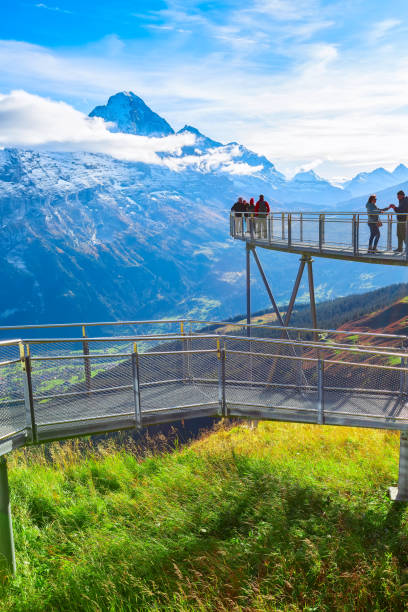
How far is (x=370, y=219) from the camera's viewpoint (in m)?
16.8

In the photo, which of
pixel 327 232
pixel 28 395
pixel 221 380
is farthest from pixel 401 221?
pixel 28 395

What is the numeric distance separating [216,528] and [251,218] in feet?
48.7

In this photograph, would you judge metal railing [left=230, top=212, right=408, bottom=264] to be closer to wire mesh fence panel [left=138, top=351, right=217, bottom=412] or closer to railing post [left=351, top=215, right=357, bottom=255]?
railing post [left=351, top=215, right=357, bottom=255]

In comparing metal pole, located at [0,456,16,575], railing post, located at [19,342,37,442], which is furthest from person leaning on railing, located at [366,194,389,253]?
metal pole, located at [0,456,16,575]

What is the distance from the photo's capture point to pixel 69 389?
30.1ft

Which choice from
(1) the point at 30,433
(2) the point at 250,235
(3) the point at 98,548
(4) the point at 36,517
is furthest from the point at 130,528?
(2) the point at 250,235

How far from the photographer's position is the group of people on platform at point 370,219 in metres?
16.3

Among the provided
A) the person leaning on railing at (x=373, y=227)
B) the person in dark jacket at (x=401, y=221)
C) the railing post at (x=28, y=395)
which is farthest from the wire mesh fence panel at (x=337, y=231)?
the railing post at (x=28, y=395)

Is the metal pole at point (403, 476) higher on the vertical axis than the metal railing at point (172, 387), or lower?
lower

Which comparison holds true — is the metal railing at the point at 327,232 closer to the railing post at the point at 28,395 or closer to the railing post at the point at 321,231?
the railing post at the point at 321,231

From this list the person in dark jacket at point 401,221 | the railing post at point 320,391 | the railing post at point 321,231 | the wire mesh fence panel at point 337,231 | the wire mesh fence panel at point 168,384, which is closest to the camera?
the railing post at point 320,391

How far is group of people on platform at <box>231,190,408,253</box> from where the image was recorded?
640 inches

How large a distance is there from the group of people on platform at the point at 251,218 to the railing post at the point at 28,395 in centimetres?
1472

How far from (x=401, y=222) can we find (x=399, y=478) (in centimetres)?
941
